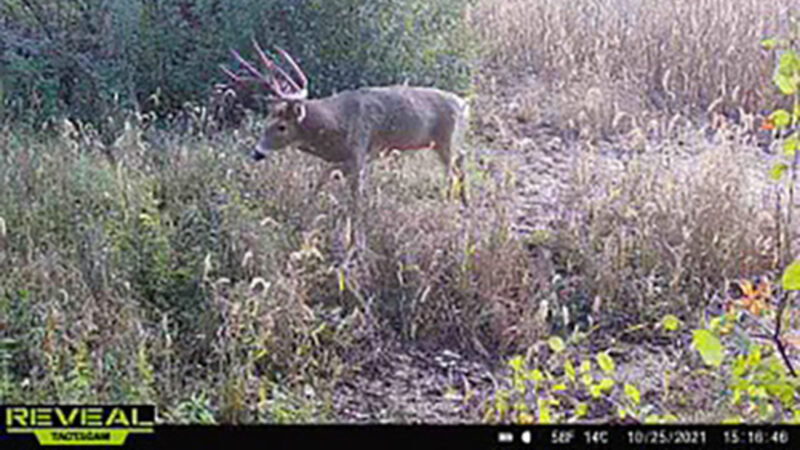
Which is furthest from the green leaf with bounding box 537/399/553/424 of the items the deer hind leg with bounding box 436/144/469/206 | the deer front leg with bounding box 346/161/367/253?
the deer hind leg with bounding box 436/144/469/206

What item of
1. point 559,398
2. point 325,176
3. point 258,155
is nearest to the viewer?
point 559,398

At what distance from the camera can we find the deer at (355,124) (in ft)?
24.5

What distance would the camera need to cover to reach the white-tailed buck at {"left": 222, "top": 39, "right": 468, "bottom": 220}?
24.5ft

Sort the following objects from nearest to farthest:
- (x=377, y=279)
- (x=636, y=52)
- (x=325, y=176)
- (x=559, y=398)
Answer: (x=559, y=398) → (x=377, y=279) → (x=325, y=176) → (x=636, y=52)

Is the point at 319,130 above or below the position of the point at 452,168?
above

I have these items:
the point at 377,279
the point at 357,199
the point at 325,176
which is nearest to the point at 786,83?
the point at 377,279

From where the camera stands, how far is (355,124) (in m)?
7.67

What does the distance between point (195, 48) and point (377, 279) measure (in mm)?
3318

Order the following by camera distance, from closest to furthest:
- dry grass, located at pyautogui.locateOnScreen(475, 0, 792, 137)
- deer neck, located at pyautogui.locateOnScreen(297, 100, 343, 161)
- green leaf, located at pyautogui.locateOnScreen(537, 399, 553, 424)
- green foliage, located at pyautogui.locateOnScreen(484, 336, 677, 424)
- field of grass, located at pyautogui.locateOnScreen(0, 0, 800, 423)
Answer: green leaf, located at pyautogui.locateOnScreen(537, 399, 553, 424), green foliage, located at pyautogui.locateOnScreen(484, 336, 677, 424), field of grass, located at pyautogui.locateOnScreen(0, 0, 800, 423), deer neck, located at pyautogui.locateOnScreen(297, 100, 343, 161), dry grass, located at pyautogui.locateOnScreen(475, 0, 792, 137)

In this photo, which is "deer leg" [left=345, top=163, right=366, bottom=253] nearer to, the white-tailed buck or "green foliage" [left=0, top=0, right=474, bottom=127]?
the white-tailed buck

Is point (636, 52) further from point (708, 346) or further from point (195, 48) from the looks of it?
point (708, 346)

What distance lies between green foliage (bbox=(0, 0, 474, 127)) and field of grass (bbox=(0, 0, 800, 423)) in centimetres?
56

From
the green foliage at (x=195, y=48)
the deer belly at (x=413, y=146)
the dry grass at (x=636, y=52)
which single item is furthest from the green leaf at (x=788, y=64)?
the dry grass at (x=636, y=52)

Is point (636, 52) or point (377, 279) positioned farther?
point (636, 52)
